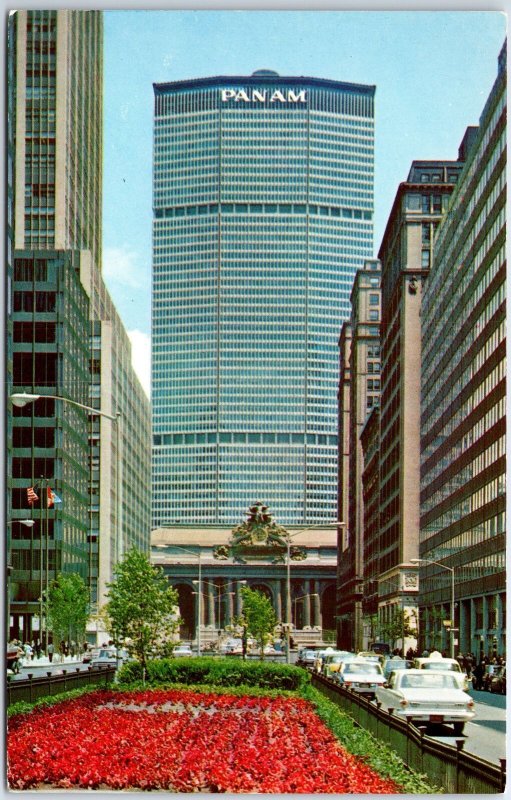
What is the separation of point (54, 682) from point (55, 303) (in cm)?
773

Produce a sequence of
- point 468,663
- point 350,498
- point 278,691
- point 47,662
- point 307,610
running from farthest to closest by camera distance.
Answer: point 307,610 < point 350,498 < point 278,691 < point 47,662 < point 468,663

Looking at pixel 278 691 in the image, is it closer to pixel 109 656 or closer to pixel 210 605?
pixel 109 656

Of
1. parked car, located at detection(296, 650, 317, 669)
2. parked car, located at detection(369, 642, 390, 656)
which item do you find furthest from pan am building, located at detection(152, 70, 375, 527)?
parked car, located at detection(296, 650, 317, 669)

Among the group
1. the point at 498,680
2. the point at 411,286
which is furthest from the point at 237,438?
the point at 498,680

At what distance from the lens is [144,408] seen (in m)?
28.1

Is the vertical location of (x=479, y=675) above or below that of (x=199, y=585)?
below

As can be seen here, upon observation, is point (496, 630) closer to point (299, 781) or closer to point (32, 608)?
point (299, 781)

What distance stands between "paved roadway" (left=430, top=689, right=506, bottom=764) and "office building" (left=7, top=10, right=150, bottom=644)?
24.7ft

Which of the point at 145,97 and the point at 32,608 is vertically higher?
the point at 145,97

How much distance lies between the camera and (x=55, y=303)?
22953 millimetres

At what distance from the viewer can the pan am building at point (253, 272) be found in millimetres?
23200

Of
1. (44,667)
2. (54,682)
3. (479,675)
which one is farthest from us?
(44,667)

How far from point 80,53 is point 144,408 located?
28.1ft

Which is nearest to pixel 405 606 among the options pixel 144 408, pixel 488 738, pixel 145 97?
pixel 144 408
